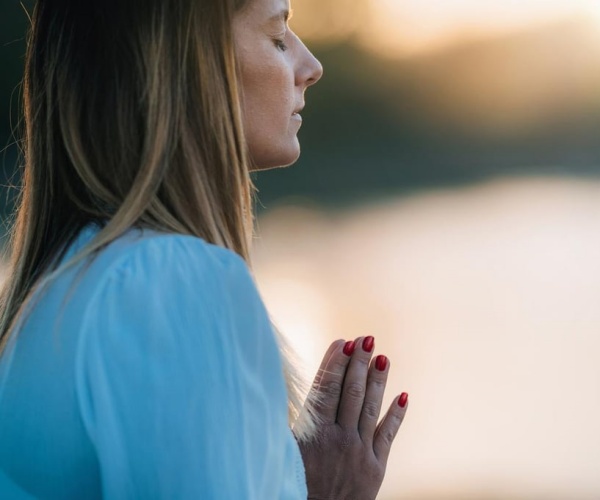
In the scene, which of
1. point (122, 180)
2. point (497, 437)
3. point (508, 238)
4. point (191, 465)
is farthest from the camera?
point (508, 238)

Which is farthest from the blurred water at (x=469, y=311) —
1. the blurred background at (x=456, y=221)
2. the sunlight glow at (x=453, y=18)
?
the sunlight glow at (x=453, y=18)

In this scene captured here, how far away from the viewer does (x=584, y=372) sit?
337cm

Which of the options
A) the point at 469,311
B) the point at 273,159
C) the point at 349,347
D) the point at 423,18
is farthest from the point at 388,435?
the point at 423,18

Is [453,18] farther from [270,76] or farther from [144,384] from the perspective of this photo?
[144,384]

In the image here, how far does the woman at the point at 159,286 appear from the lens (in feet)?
1.78

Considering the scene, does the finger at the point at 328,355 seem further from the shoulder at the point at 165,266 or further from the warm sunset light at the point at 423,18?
the warm sunset light at the point at 423,18

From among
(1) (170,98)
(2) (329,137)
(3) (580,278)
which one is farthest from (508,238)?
(1) (170,98)

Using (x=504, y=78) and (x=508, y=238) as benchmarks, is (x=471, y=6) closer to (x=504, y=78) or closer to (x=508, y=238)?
(x=504, y=78)

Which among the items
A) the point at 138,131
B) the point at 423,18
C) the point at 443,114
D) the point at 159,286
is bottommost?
the point at 159,286

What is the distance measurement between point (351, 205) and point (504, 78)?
798 mm

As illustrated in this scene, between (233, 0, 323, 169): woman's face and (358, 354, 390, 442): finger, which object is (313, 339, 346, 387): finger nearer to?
(358, 354, 390, 442): finger

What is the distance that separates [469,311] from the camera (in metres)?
3.46

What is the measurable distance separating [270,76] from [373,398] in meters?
0.33

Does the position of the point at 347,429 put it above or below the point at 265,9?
below
